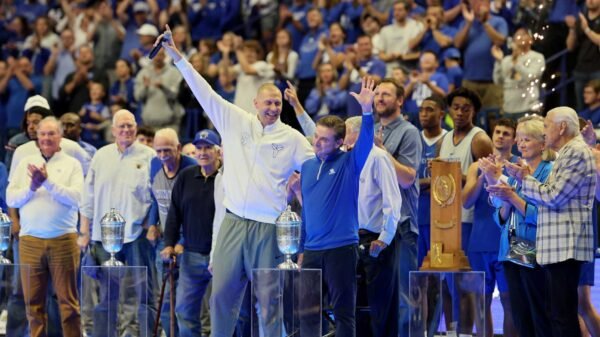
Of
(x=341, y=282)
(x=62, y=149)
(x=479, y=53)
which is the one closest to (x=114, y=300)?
(x=341, y=282)

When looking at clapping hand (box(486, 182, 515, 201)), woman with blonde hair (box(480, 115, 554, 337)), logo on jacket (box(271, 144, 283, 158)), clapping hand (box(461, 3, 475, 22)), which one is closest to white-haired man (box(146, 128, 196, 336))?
logo on jacket (box(271, 144, 283, 158))

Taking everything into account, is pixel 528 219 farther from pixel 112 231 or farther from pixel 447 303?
pixel 112 231

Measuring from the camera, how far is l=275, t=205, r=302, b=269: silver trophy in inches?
351

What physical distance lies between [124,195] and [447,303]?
11.7 ft

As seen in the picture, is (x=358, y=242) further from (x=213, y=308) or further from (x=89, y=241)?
(x=89, y=241)

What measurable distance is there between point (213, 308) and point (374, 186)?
5.30ft

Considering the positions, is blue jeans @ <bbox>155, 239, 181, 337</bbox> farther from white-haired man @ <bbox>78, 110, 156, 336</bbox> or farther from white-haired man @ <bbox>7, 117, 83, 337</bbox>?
white-haired man @ <bbox>7, 117, 83, 337</bbox>

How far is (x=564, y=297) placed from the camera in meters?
8.32

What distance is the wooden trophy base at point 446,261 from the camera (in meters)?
9.07

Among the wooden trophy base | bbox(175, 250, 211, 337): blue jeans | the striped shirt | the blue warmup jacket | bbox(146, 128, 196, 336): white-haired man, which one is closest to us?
the striped shirt

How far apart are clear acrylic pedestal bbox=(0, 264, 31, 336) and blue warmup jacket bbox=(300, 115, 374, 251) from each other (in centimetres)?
235

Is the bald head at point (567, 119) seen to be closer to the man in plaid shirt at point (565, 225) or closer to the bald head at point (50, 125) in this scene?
the man in plaid shirt at point (565, 225)

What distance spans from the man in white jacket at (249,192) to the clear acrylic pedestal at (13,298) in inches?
62.4

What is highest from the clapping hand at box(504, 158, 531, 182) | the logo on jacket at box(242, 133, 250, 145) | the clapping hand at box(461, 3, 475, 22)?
the clapping hand at box(461, 3, 475, 22)
